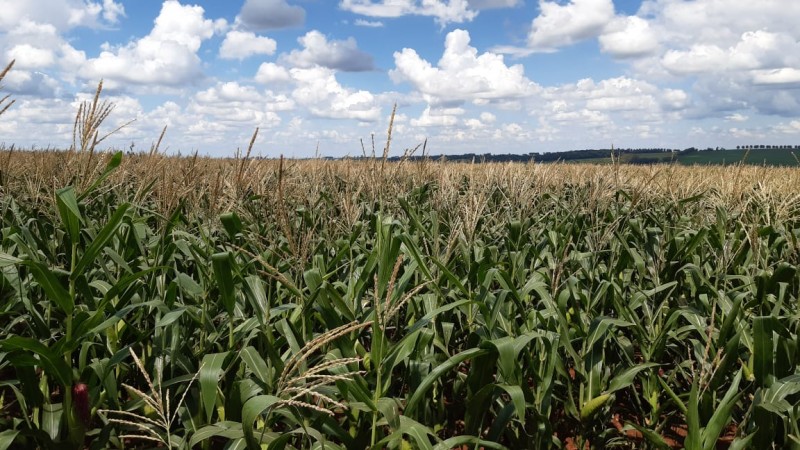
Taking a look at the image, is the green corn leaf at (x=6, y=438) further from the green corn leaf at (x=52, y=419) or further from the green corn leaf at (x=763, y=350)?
the green corn leaf at (x=763, y=350)

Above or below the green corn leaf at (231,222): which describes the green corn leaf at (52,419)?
below

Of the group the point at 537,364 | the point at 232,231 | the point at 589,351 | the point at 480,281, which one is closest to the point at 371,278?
the point at 480,281

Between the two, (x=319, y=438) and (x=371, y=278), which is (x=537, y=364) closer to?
(x=371, y=278)

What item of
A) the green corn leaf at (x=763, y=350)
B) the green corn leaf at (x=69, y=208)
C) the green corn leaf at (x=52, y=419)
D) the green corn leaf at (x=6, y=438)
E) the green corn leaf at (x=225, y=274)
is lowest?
the green corn leaf at (x=52, y=419)

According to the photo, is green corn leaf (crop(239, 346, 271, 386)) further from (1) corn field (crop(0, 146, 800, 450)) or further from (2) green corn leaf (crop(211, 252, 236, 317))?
(2) green corn leaf (crop(211, 252, 236, 317))

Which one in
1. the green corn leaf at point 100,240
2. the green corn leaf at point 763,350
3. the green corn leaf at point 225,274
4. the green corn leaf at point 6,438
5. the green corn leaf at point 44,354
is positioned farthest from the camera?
the green corn leaf at point 763,350

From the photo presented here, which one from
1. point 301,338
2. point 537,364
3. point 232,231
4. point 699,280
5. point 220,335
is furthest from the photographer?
point 699,280

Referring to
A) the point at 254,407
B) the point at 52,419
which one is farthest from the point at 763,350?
the point at 52,419

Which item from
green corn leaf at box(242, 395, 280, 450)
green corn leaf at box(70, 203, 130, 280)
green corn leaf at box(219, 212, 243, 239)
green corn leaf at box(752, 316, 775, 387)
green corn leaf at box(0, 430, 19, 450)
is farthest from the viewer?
green corn leaf at box(219, 212, 243, 239)

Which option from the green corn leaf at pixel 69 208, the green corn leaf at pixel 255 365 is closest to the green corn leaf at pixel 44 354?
the green corn leaf at pixel 69 208

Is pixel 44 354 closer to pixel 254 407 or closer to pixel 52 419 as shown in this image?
pixel 52 419

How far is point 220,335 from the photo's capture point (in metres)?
3.00

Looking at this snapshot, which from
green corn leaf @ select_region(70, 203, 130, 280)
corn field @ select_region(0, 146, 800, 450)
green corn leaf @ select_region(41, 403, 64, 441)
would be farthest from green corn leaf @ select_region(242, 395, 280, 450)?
green corn leaf @ select_region(41, 403, 64, 441)

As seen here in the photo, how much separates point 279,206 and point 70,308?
0.97 metres
